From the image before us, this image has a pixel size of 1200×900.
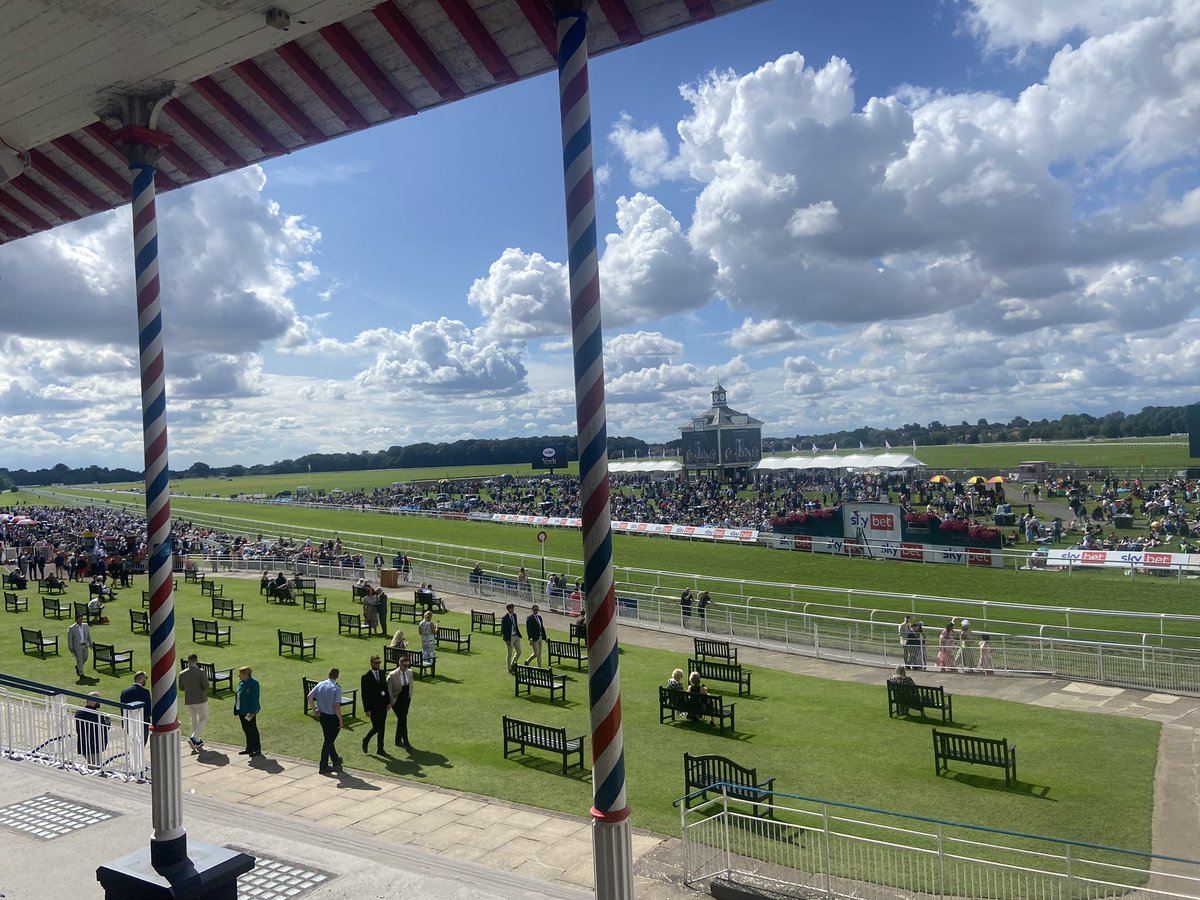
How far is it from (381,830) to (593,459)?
7.50m

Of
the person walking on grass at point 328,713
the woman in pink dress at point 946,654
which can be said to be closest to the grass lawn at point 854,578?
the woman in pink dress at point 946,654

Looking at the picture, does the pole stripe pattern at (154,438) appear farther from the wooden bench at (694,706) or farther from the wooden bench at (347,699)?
the wooden bench at (694,706)

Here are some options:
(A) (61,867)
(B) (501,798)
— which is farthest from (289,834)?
(B) (501,798)

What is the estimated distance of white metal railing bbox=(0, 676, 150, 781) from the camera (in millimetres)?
11125

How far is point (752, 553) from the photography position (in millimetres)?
40594

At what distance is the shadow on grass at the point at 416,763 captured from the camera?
1220cm

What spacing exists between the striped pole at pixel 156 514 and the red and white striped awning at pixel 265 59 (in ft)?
1.51

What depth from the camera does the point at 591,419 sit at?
14.3 feet

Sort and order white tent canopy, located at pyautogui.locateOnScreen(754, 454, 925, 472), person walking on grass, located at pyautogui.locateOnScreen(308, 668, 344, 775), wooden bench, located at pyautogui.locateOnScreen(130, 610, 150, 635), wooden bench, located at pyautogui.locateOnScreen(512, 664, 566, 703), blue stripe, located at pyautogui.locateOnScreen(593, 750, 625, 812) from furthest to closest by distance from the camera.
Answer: white tent canopy, located at pyautogui.locateOnScreen(754, 454, 925, 472) → wooden bench, located at pyautogui.locateOnScreen(130, 610, 150, 635) → wooden bench, located at pyautogui.locateOnScreen(512, 664, 566, 703) → person walking on grass, located at pyautogui.locateOnScreen(308, 668, 344, 775) → blue stripe, located at pyautogui.locateOnScreen(593, 750, 625, 812)

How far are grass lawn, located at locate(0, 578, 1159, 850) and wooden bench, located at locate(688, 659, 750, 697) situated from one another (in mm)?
402

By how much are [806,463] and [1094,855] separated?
61.2m

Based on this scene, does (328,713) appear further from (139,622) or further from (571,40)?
(139,622)

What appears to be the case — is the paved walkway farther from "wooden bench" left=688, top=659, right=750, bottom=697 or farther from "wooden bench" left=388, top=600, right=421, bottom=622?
"wooden bench" left=388, top=600, right=421, bottom=622

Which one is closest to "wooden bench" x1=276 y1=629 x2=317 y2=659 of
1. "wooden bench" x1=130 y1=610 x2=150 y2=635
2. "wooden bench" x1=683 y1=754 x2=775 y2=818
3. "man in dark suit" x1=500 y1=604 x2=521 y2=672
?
→ "man in dark suit" x1=500 y1=604 x2=521 y2=672
